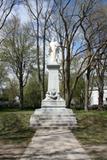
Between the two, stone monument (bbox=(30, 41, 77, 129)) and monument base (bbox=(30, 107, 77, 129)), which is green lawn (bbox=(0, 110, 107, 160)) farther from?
stone monument (bbox=(30, 41, 77, 129))

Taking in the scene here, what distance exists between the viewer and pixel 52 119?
24.0 m

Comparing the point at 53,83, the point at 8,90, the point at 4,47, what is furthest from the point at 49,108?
the point at 8,90

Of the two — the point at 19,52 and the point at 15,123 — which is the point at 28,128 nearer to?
the point at 15,123

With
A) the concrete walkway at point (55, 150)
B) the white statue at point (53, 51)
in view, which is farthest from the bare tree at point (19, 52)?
the concrete walkway at point (55, 150)

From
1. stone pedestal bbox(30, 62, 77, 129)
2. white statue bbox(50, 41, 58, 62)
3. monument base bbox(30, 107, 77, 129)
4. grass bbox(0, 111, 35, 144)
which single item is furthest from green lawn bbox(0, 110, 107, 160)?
white statue bbox(50, 41, 58, 62)

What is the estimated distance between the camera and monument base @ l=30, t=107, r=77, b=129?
2319 cm

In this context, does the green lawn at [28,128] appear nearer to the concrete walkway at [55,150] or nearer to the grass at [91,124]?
the grass at [91,124]

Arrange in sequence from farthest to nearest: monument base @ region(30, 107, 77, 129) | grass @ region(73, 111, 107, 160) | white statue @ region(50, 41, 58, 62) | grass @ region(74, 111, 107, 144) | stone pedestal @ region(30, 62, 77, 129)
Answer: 1. white statue @ region(50, 41, 58, 62)
2. stone pedestal @ region(30, 62, 77, 129)
3. monument base @ region(30, 107, 77, 129)
4. grass @ region(74, 111, 107, 144)
5. grass @ region(73, 111, 107, 160)

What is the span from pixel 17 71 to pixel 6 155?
41093 mm

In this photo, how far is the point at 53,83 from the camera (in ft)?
89.2

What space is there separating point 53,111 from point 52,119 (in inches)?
58.6

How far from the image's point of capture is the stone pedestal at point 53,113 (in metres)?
23.3

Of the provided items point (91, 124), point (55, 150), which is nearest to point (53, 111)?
point (91, 124)

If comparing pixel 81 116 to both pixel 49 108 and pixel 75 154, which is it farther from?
pixel 75 154
